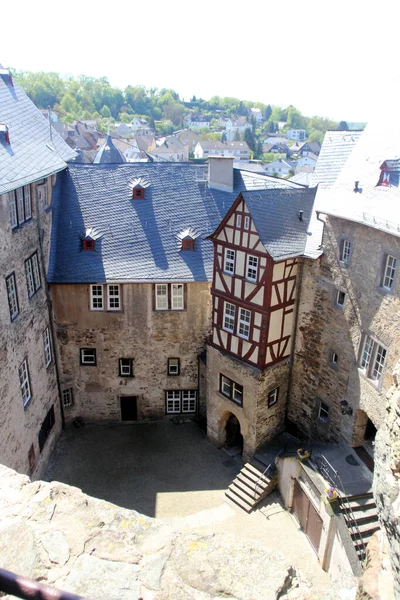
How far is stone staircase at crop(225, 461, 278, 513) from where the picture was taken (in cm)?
2022

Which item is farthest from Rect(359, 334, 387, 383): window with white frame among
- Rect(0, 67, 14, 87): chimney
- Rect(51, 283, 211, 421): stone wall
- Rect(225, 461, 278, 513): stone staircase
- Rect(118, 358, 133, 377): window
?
Rect(0, 67, 14, 87): chimney

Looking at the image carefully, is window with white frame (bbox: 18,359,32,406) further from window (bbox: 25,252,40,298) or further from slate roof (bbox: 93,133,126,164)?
slate roof (bbox: 93,133,126,164)

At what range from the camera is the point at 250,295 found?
19.6 metres

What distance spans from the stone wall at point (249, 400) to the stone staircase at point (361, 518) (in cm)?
530

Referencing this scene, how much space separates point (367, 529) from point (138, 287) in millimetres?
13082

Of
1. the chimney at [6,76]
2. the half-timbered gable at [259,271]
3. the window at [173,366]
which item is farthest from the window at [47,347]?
the chimney at [6,76]

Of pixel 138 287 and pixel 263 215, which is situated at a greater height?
pixel 263 215

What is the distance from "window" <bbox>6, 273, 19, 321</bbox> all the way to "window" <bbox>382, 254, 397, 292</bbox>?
13176 mm

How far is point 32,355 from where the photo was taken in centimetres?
1991

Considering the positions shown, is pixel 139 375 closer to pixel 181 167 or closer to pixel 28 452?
pixel 28 452

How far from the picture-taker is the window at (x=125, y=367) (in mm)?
23714

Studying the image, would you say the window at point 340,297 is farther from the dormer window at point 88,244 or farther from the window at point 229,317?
the dormer window at point 88,244

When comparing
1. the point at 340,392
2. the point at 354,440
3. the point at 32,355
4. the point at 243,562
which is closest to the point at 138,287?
the point at 32,355


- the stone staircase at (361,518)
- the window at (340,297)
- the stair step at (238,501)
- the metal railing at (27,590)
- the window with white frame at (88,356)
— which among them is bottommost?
the stair step at (238,501)
